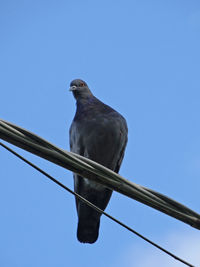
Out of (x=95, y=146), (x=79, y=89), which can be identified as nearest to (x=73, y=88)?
(x=79, y=89)

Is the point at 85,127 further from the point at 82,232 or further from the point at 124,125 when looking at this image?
the point at 82,232

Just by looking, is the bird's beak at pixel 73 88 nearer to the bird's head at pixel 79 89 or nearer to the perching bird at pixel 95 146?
the bird's head at pixel 79 89

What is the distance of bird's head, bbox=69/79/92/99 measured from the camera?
23.6 feet

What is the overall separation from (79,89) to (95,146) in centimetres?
124

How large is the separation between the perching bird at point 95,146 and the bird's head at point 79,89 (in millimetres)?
662

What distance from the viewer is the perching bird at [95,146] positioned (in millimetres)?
6301

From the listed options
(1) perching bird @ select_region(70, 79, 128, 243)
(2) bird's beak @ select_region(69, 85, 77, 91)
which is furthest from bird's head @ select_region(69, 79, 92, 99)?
(1) perching bird @ select_region(70, 79, 128, 243)

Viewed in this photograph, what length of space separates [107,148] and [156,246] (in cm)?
367

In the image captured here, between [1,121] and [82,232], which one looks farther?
[82,232]

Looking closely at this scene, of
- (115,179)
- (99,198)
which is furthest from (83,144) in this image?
(115,179)

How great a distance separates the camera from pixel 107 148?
6.38 m

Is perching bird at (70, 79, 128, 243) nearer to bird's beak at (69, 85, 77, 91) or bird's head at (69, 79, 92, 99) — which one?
bird's head at (69, 79, 92, 99)

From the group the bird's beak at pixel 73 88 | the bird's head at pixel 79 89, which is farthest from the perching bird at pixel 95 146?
the bird's beak at pixel 73 88

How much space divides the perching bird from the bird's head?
0.66 meters
